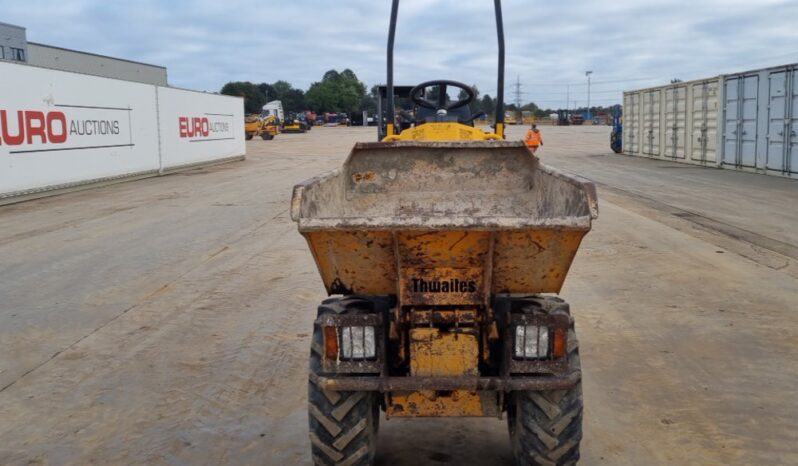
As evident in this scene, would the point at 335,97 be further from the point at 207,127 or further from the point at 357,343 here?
the point at 357,343

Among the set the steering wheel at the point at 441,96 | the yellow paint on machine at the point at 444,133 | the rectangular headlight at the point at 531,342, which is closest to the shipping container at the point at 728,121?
the steering wheel at the point at 441,96

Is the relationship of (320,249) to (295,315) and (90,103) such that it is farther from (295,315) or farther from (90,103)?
(90,103)

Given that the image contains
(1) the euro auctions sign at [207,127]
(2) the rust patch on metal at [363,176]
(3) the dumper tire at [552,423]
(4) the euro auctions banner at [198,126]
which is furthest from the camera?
(1) the euro auctions sign at [207,127]

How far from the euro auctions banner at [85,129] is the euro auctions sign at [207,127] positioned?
4 centimetres

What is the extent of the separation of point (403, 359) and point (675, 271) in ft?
21.3

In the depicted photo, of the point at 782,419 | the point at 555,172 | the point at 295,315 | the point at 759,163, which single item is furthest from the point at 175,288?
the point at 759,163

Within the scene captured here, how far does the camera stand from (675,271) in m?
9.59

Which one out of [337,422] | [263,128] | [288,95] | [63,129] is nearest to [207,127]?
[63,129]

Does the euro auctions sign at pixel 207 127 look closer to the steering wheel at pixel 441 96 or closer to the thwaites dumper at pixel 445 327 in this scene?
the steering wheel at pixel 441 96

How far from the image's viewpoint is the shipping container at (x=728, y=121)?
21.7 meters

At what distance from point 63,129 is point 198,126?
1078cm

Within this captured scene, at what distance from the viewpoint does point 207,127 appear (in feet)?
105

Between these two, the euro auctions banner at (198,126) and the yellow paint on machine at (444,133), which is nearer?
the yellow paint on machine at (444,133)

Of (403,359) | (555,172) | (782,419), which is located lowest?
(782,419)
